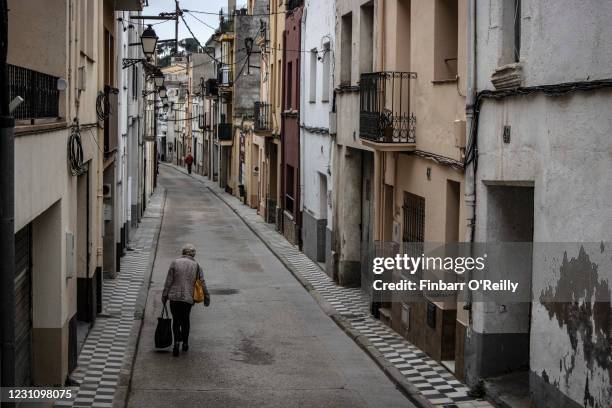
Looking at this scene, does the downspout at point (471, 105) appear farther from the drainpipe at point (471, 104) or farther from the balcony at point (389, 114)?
the balcony at point (389, 114)

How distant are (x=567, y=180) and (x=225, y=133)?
41259mm

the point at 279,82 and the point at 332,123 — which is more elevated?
the point at 279,82

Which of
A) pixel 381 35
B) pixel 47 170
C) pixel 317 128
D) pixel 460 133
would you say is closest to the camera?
pixel 47 170

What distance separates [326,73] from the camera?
2331cm

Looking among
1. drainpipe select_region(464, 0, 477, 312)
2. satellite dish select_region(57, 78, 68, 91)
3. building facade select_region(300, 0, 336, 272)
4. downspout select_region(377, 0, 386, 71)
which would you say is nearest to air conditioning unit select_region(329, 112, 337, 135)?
building facade select_region(300, 0, 336, 272)

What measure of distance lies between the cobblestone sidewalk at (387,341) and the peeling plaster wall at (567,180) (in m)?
1.84

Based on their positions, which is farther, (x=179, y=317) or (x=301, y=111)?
(x=301, y=111)

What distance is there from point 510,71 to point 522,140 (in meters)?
0.77

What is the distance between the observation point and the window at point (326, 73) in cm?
2289

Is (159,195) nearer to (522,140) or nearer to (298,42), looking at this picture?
(298,42)

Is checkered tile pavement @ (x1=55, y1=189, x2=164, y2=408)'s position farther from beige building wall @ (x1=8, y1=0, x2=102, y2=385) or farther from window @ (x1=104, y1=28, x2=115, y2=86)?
window @ (x1=104, y1=28, x2=115, y2=86)

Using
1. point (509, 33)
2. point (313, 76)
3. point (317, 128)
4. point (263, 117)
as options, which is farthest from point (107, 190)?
point (263, 117)

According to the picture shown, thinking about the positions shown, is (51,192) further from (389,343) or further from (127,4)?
(127,4)

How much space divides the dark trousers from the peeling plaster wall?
520 centimetres
